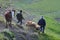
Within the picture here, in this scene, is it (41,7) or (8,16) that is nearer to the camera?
(8,16)

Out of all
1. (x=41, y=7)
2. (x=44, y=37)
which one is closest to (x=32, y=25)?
(x=44, y=37)

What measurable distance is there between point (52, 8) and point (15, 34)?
2676cm

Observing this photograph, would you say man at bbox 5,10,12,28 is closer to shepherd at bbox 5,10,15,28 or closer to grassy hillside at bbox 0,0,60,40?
shepherd at bbox 5,10,15,28

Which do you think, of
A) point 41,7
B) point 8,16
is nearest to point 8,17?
point 8,16

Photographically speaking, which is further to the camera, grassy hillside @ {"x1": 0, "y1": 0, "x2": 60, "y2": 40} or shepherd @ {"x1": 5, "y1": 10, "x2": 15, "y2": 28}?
grassy hillside @ {"x1": 0, "y1": 0, "x2": 60, "y2": 40}

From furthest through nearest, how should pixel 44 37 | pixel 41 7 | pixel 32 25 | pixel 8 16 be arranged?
pixel 41 7
pixel 44 37
pixel 32 25
pixel 8 16

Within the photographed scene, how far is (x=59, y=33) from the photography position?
3550cm

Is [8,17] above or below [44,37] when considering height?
above

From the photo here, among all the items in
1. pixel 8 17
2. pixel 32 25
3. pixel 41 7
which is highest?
pixel 41 7

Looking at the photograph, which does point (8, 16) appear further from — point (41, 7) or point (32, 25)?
point (41, 7)

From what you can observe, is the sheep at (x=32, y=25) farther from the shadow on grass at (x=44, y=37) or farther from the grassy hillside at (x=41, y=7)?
the grassy hillside at (x=41, y=7)

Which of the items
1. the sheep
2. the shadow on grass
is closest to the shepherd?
the sheep

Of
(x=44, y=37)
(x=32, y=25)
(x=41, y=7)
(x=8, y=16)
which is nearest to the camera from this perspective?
(x=8, y=16)

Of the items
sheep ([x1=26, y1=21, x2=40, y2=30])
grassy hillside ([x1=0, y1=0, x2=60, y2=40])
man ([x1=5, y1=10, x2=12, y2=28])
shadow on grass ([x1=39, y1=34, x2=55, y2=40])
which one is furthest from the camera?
grassy hillside ([x1=0, y1=0, x2=60, y2=40])
